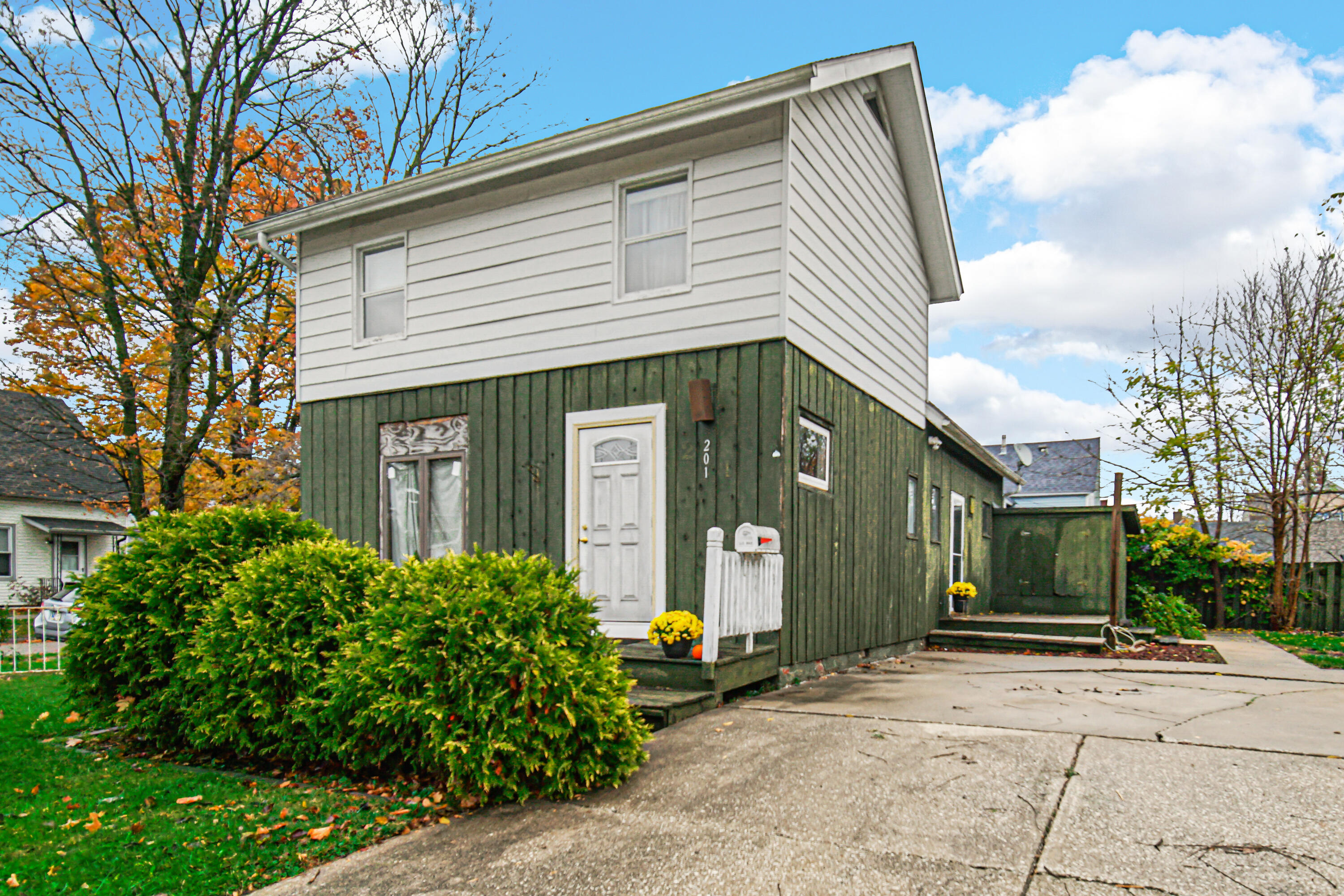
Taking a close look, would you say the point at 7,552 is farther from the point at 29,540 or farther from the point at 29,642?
the point at 29,642

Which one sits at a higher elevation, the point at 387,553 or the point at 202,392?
the point at 202,392

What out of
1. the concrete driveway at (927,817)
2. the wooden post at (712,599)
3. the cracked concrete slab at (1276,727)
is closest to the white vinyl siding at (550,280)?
the wooden post at (712,599)

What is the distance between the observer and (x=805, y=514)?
274 inches

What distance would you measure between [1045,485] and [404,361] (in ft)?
98.0

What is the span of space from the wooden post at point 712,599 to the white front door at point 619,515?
1443 mm

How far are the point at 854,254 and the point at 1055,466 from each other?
2846cm

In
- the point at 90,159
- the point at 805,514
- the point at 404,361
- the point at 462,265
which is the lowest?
the point at 805,514

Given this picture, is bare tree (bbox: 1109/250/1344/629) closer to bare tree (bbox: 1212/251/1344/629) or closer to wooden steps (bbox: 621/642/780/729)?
bare tree (bbox: 1212/251/1344/629)

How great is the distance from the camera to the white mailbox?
5.91 m

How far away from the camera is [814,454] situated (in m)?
7.22

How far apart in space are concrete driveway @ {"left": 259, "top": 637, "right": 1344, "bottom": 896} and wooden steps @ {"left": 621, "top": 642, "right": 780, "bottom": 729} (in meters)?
0.16

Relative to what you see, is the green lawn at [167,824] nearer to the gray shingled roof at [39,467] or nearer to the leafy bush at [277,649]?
the leafy bush at [277,649]

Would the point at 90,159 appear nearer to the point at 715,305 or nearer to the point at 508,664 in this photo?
the point at 715,305

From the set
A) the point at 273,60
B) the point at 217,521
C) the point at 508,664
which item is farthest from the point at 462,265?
the point at 273,60
